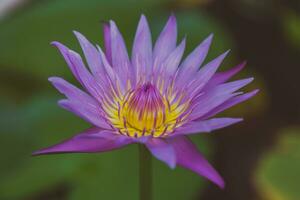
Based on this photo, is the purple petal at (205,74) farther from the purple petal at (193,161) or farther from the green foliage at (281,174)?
the green foliage at (281,174)

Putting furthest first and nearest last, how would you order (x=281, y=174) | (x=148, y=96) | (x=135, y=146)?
(x=281, y=174) → (x=135, y=146) → (x=148, y=96)

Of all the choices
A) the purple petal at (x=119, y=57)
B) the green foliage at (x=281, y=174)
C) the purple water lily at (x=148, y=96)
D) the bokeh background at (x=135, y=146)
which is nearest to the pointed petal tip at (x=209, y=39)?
the purple water lily at (x=148, y=96)

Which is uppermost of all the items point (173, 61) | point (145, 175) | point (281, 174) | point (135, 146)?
point (173, 61)

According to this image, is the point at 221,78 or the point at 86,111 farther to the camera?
the point at 221,78

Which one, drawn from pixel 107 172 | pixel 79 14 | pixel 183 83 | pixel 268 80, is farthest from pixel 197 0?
pixel 183 83

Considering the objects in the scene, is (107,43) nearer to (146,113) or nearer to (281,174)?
(146,113)

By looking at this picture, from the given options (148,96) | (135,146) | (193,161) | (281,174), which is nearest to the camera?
(193,161)

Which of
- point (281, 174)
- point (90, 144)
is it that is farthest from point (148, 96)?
point (281, 174)
